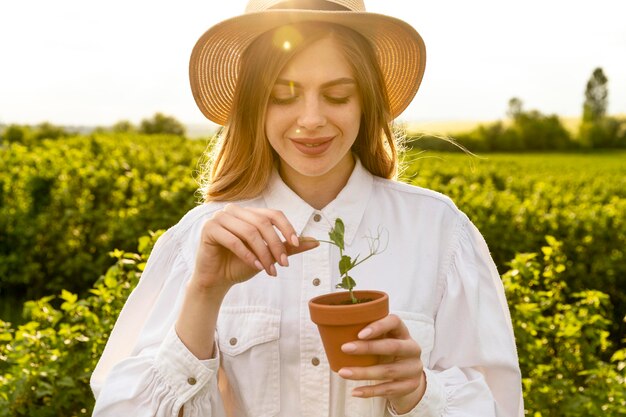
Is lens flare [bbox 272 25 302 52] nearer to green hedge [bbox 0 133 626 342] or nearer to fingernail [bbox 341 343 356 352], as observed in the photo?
fingernail [bbox 341 343 356 352]

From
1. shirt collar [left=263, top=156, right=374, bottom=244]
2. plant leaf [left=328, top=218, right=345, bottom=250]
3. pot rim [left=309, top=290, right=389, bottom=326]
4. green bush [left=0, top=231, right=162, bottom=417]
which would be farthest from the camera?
green bush [left=0, top=231, right=162, bottom=417]

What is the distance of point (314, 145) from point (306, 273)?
0.37m

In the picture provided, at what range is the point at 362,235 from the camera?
2.30m

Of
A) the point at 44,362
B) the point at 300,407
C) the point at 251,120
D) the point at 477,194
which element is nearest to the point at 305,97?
the point at 251,120

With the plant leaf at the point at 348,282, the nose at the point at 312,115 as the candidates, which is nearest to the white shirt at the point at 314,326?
the nose at the point at 312,115

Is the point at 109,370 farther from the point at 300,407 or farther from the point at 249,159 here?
the point at 249,159

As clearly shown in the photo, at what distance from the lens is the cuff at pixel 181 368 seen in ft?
6.41

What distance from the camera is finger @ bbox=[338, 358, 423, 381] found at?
65.3 inches

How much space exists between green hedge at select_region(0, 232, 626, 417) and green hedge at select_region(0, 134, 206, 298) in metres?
3.17

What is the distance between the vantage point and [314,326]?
213 cm

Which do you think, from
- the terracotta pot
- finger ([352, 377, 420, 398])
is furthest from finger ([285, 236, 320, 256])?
finger ([352, 377, 420, 398])

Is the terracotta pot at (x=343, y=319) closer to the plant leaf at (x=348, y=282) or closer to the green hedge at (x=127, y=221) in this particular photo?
the plant leaf at (x=348, y=282)

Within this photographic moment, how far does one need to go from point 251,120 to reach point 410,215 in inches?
22.0

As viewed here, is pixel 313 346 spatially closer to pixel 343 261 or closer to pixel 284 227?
pixel 343 261
